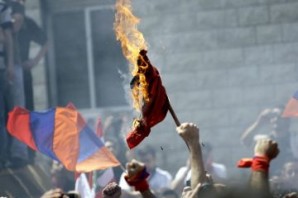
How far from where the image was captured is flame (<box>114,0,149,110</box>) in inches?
247

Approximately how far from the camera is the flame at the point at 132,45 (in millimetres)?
6277

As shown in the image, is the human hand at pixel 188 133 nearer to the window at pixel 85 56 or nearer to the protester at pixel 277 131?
the protester at pixel 277 131

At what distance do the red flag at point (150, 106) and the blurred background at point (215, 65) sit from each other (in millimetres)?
6899

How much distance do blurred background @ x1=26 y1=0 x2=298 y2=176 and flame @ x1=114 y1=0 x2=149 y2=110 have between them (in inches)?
241

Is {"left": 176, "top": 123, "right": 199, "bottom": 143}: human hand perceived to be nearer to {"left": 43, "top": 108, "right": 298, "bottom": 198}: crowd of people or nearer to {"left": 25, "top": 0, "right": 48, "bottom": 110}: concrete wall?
{"left": 43, "top": 108, "right": 298, "bottom": 198}: crowd of people

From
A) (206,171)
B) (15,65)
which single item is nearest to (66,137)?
(15,65)

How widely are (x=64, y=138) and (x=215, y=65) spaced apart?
373 cm

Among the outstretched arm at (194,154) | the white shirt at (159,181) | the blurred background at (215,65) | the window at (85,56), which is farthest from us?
the window at (85,56)

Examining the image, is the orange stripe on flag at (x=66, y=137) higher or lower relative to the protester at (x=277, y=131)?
higher

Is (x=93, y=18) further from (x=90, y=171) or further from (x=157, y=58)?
(x=90, y=171)

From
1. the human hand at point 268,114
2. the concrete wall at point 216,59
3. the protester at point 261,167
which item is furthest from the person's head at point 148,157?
the protester at point 261,167

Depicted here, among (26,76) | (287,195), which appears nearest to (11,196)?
(26,76)

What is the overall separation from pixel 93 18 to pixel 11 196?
13.4 feet

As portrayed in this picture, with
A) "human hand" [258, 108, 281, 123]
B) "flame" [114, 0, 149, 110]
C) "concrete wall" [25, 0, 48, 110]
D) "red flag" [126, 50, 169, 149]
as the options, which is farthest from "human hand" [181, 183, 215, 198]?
"concrete wall" [25, 0, 48, 110]
